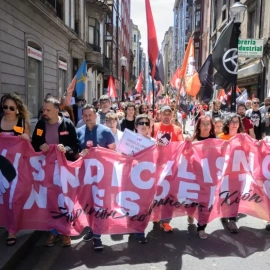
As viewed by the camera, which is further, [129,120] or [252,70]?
[252,70]

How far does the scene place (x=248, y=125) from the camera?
694 cm

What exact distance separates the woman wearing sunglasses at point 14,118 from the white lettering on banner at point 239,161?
2755mm

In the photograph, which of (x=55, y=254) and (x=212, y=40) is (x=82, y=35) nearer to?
(x=212, y=40)

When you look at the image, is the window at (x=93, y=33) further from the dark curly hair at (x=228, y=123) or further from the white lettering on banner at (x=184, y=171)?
the white lettering on banner at (x=184, y=171)

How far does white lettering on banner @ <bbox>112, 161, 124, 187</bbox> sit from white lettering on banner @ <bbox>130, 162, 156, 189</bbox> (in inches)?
5.8

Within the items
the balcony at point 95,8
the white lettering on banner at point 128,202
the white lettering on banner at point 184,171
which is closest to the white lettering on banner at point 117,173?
the white lettering on banner at point 128,202

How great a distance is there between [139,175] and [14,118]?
1.81 metres

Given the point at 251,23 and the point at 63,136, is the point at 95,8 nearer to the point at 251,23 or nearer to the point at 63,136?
the point at 251,23

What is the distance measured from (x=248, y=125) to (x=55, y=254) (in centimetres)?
487

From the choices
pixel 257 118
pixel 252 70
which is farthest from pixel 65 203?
pixel 252 70

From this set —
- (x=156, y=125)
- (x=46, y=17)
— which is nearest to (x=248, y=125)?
(x=156, y=125)

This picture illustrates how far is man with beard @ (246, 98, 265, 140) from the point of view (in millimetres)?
8406

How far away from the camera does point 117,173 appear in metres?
4.11

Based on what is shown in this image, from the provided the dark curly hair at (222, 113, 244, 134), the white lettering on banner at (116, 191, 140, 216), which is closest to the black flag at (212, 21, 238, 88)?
the dark curly hair at (222, 113, 244, 134)
